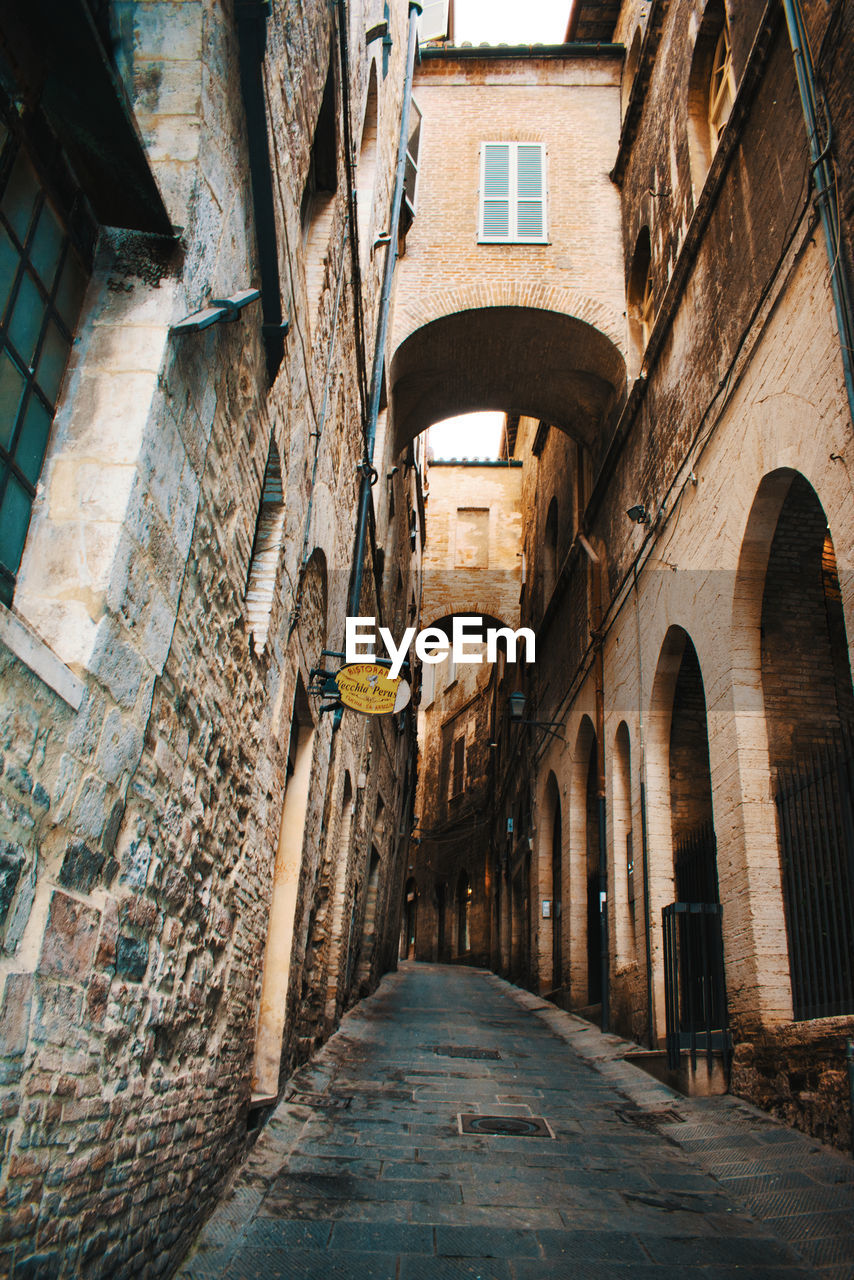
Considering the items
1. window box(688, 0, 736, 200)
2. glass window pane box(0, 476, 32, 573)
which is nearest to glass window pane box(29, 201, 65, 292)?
glass window pane box(0, 476, 32, 573)

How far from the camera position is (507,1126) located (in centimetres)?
619

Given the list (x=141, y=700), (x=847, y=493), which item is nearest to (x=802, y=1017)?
(x=847, y=493)

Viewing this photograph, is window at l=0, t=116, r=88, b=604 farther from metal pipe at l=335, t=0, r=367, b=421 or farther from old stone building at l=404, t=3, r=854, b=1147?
metal pipe at l=335, t=0, r=367, b=421

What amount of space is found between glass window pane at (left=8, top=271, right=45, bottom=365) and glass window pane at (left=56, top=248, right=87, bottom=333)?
155 mm

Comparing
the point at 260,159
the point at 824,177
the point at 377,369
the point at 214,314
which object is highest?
the point at 377,369

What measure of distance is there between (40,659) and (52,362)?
3.56 feet

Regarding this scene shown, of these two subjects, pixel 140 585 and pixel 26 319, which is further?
pixel 140 585

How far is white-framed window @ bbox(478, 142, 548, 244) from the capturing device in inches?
565

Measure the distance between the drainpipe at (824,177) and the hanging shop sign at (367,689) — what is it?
3.53 metres

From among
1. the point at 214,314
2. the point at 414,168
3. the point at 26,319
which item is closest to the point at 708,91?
the point at 414,168

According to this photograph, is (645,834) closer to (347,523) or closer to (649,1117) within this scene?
(649,1117)

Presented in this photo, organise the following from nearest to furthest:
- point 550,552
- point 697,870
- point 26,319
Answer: point 26,319 → point 697,870 → point 550,552

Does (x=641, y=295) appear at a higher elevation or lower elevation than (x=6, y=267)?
higher

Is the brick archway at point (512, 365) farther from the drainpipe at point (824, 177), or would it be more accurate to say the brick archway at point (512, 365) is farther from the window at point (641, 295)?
the drainpipe at point (824, 177)
